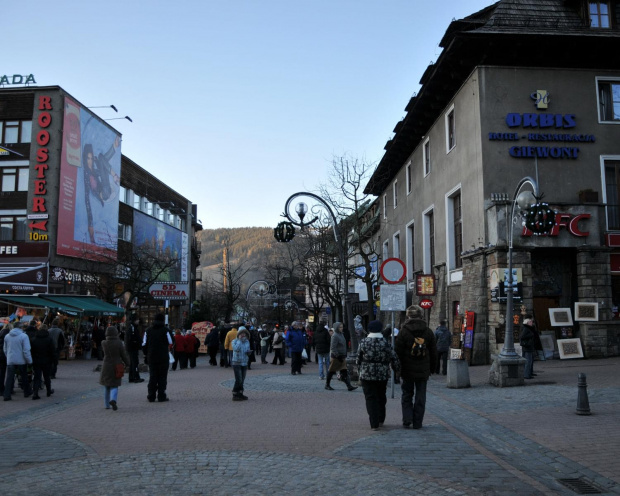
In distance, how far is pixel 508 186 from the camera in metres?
22.0

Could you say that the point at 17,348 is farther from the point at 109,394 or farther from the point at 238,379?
the point at 238,379

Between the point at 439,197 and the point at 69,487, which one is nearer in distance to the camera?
the point at 69,487

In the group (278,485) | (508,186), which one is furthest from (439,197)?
(278,485)

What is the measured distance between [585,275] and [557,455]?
15195mm

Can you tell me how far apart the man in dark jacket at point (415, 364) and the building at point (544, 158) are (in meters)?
11.3

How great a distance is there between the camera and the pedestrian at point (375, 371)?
923cm

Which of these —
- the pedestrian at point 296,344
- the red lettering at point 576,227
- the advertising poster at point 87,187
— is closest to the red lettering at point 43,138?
the advertising poster at point 87,187

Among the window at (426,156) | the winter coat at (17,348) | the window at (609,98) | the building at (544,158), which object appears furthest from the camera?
the window at (426,156)

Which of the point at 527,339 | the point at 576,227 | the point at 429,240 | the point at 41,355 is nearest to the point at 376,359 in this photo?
the point at 527,339

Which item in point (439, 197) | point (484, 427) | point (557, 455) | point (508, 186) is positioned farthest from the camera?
point (439, 197)

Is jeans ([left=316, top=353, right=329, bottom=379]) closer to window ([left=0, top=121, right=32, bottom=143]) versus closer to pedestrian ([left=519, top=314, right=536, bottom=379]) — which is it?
pedestrian ([left=519, top=314, right=536, bottom=379])

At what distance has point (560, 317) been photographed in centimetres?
2152

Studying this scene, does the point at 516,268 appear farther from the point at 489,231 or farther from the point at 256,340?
the point at 256,340

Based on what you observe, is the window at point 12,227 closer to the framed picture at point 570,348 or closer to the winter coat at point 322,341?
the winter coat at point 322,341
